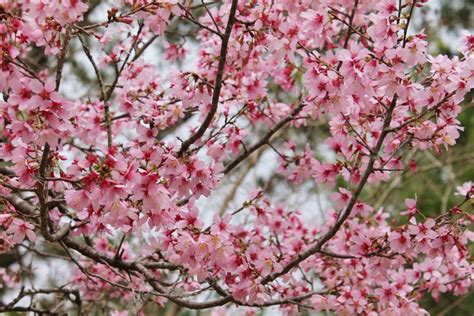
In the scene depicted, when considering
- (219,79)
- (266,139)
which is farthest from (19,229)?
(266,139)

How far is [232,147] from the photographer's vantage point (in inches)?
119

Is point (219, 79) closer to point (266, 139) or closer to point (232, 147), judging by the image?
point (232, 147)

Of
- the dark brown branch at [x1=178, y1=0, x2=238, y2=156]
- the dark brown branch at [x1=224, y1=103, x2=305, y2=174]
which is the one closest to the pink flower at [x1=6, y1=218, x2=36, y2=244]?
the dark brown branch at [x1=178, y1=0, x2=238, y2=156]

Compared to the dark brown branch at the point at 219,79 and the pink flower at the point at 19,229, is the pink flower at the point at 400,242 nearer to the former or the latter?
the dark brown branch at the point at 219,79

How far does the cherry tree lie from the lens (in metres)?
2.16

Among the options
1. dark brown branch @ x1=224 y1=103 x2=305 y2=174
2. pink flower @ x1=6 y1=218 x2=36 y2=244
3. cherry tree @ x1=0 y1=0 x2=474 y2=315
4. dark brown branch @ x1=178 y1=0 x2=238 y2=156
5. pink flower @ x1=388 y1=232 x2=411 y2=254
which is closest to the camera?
cherry tree @ x1=0 y1=0 x2=474 y2=315

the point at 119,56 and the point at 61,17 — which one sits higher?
the point at 119,56

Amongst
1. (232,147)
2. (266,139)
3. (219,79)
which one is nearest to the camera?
(219,79)

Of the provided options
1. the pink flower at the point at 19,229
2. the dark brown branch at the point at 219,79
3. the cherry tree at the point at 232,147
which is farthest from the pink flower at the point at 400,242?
the pink flower at the point at 19,229

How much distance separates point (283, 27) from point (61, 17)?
3.78 ft

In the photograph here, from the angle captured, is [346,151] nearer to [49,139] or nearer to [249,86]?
[249,86]

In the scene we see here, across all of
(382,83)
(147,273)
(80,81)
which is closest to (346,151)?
(382,83)

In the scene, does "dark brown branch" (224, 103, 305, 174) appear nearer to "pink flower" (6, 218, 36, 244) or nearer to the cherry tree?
the cherry tree

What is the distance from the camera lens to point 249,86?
333 cm
